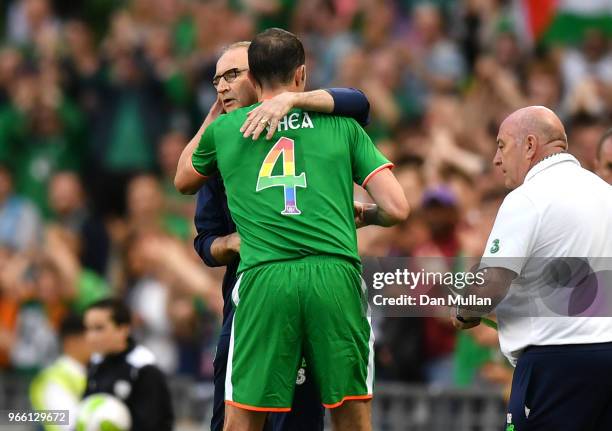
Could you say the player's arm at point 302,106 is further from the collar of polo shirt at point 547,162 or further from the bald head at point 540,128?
the collar of polo shirt at point 547,162

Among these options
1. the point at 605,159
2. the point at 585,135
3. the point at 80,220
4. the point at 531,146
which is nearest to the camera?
the point at 531,146

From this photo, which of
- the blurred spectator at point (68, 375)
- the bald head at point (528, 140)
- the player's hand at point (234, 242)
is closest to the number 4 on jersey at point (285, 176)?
the player's hand at point (234, 242)

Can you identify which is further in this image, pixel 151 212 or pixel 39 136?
pixel 39 136

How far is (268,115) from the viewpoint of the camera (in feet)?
23.4

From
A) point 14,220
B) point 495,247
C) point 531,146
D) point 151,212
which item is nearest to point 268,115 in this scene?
point 495,247

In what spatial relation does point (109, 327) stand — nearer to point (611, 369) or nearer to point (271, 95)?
point (271, 95)

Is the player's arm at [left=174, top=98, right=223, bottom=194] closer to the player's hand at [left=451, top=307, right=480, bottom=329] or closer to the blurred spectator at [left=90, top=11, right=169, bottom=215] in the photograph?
the player's hand at [left=451, top=307, right=480, bottom=329]

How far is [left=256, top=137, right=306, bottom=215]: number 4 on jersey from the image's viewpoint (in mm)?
7160

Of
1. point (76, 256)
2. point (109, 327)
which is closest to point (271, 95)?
point (109, 327)

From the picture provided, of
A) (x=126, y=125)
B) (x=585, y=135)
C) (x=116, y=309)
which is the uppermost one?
(x=126, y=125)

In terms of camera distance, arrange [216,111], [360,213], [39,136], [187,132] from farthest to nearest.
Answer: [39,136] < [187,132] < [216,111] < [360,213]

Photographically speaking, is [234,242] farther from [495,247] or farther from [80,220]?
[80,220]

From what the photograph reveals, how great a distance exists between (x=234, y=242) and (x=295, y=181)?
2.12 feet

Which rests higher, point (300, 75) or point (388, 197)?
point (300, 75)
